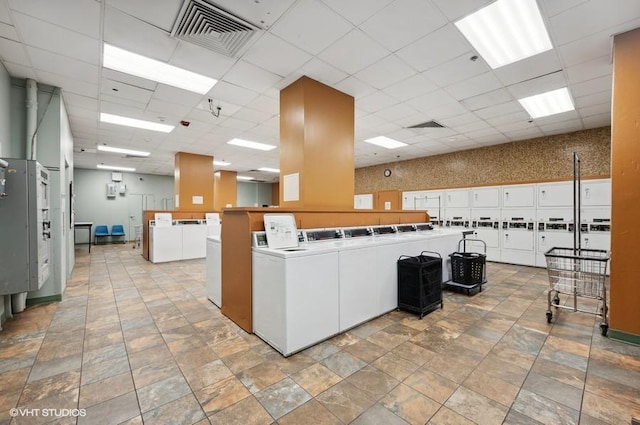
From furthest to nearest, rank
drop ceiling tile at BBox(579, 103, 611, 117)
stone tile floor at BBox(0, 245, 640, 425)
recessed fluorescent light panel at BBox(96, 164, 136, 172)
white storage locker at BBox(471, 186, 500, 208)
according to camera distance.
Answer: recessed fluorescent light panel at BBox(96, 164, 136, 172), white storage locker at BBox(471, 186, 500, 208), drop ceiling tile at BBox(579, 103, 611, 117), stone tile floor at BBox(0, 245, 640, 425)

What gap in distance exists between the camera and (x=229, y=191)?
38.1 feet

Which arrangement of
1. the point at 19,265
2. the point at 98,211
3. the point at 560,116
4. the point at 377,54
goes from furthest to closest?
the point at 98,211 < the point at 560,116 < the point at 377,54 < the point at 19,265

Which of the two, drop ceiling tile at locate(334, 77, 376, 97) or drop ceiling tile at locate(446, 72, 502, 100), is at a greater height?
drop ceiling tile at locate(446, 72, 502, 100)

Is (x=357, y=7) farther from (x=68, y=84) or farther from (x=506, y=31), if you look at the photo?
(x=68, y=84)

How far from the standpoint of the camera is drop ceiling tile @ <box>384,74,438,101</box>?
3759 mm

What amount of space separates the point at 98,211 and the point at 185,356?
39.7 feet

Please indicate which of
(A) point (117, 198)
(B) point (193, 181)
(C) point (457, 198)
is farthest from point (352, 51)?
(A) point (117, 198)

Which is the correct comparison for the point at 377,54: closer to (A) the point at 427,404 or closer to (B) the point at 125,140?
(A) the point at 427,404

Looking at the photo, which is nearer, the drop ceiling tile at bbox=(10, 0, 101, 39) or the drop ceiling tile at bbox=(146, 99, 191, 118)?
the drop ceiling tile at bbox=(10, 0, 101, 39)

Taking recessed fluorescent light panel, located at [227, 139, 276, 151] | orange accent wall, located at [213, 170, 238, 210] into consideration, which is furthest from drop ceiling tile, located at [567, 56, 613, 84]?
orange accent wall, located at [213, 170, 238, 210]

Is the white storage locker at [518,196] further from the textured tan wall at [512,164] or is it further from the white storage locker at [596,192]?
the white storage locker at [596,192]

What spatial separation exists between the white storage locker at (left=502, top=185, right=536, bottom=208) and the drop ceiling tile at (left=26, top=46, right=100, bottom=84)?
8.14 m

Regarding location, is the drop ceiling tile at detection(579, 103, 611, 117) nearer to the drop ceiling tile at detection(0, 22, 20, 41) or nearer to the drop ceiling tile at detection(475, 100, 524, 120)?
the drop ceiling tile at detection(475, 100, 524, 120)

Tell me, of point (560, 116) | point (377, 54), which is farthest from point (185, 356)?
point (560, 116)
